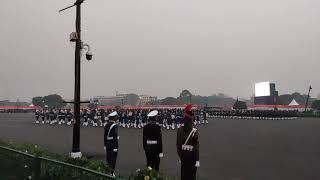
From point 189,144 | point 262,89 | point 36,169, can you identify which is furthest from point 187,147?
point 262,89

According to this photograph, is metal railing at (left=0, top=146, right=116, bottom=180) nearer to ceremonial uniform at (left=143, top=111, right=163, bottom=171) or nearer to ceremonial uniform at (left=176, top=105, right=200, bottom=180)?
ceremonial uniform at (left=176, top=105, right=200, bottom=180)

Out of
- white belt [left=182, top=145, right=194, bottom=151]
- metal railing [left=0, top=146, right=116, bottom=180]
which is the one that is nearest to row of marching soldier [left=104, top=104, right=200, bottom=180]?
white belt [left=182, top=145, right=194, bottom=151]

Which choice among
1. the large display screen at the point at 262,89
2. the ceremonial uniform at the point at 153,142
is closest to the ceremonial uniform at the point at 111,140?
the ceremonial uniform at the point at 153,142

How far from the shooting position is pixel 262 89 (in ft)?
261

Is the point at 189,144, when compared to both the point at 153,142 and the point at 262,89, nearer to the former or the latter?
the point at 153,142

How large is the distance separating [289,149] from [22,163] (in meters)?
12.3

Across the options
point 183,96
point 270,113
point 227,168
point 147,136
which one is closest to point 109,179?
point 147,136

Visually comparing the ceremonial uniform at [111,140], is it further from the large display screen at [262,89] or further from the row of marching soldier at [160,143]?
the large display screen at [262,89]

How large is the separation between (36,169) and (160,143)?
291 centimetres

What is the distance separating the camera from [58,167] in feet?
19.6

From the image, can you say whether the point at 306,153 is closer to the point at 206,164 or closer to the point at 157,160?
the point at 206,164

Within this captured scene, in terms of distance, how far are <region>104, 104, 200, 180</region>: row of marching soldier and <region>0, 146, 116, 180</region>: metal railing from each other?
2.38 m

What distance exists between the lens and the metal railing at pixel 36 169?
17.3 feet

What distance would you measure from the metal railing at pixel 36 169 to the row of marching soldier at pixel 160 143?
7.79ft
